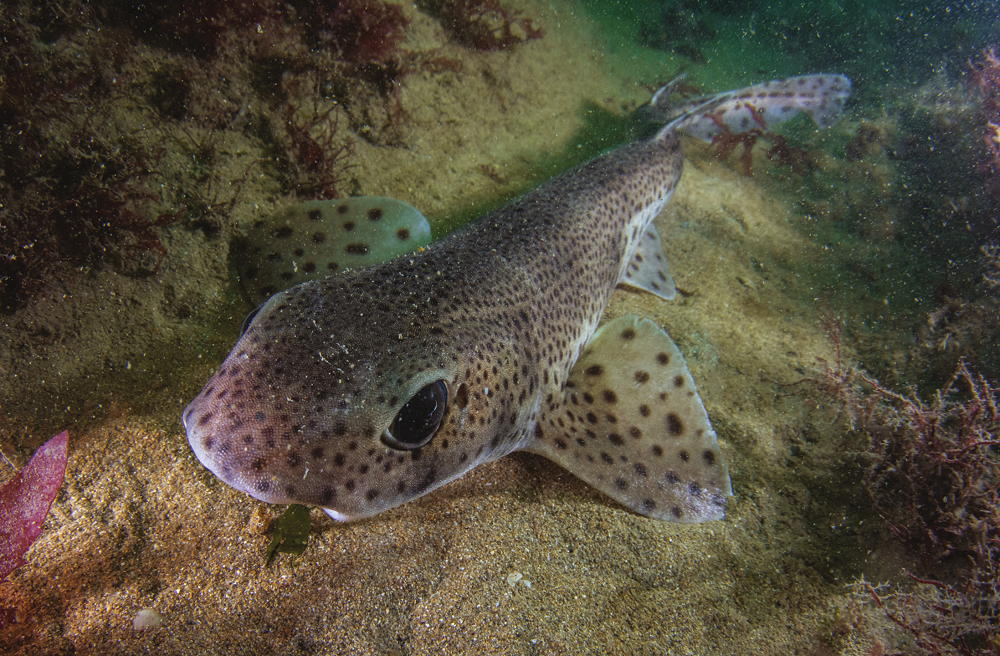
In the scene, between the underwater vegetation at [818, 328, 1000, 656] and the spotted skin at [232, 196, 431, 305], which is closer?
the underwater vegetation at [818, 328, 1000, 656]

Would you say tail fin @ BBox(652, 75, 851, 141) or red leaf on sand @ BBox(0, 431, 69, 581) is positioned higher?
tail fin @ BBox(652, 75, 851, 141)

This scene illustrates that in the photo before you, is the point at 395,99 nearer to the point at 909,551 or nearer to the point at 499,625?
the point at 499,625

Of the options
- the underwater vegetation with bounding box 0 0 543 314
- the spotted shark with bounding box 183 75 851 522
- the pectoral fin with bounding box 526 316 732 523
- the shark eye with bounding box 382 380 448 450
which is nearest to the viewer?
the spotted shark with bounding box 183 75 851 522

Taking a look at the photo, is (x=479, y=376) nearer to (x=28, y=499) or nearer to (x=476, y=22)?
(x=28, y=499)

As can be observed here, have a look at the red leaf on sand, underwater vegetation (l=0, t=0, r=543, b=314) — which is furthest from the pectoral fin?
underwater vegetation (l=0, t=0, r=543, b=314)

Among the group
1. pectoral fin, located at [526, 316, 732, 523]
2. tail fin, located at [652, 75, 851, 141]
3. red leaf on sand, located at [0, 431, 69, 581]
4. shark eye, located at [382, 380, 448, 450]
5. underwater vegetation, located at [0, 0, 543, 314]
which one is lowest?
red leaf on sand, located at [0, 431, 69, 581]

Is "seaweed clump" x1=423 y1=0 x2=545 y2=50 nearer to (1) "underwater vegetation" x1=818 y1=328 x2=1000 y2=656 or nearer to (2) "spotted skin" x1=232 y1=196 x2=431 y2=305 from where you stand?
(2) "spotted skin" x1=232 y1=196 x2=431 y2=305

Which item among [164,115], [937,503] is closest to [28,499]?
[164,115]
